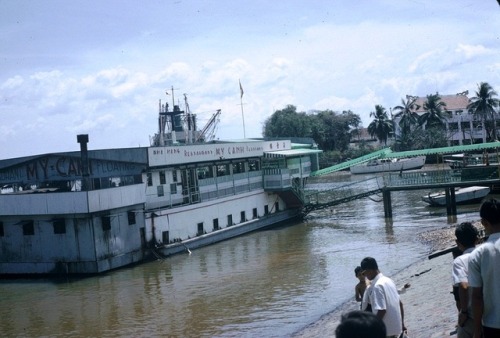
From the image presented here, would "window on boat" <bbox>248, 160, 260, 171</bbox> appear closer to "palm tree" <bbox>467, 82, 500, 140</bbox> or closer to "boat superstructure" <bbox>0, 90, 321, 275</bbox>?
"boat superstructure" <bbox>0, 90, 321, 275</bbox>

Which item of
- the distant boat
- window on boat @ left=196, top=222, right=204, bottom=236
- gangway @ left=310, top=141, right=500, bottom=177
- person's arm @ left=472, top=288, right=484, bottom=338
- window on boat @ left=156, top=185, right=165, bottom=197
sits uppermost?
gangway @ left=310, top=141, right=500, bottom=177

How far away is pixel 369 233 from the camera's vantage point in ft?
Answer: 115

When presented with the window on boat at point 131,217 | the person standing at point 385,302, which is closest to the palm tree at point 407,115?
the window on boat at point 131,217

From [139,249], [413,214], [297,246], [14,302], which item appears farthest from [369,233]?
[14,302]

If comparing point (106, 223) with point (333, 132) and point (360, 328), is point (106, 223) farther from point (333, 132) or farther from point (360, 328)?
point (333, 132)

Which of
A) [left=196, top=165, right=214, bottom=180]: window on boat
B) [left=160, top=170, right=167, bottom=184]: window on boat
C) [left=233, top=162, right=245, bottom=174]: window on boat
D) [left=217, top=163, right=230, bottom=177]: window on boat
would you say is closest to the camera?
[left=160, top=170, right=167, bottom=184]: window on boat

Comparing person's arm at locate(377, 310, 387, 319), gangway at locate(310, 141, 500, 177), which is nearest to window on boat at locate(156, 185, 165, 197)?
gangway at locate(310, 141, 500, 177)

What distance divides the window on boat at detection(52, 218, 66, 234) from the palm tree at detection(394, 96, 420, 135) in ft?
236

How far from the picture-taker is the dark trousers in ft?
19.3

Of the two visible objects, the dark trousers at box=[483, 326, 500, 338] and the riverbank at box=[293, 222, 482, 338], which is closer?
the dark trousers at box=[483, 326, 500, 338]

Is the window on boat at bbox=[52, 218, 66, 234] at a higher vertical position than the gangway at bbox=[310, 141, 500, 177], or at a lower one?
lower

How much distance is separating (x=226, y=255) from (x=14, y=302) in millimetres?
10367

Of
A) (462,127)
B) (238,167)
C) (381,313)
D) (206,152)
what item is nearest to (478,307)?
(381,313)

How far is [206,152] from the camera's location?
121 feet
